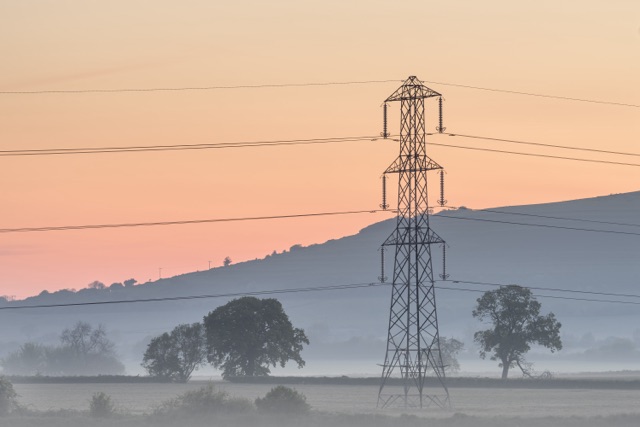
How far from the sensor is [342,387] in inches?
6555

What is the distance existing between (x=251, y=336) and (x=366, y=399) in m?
49.4

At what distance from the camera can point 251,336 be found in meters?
185

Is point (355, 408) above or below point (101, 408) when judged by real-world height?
above

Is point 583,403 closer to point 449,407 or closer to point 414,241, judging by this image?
point 449,407

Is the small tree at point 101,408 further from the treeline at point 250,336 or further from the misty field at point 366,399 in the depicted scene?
the treeline at point 250,336

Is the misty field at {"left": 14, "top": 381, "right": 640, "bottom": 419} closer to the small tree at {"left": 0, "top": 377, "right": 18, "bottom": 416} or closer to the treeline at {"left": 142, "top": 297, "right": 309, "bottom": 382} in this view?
the small tree at {"left": 0, "top": 377, "right": 18, "bottom": 416}

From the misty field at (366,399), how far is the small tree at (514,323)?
2603 centimetres

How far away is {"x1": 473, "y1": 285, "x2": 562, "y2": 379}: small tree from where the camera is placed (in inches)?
7397

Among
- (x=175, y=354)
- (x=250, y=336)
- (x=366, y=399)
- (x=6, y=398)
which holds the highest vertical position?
(x=250, y=336)

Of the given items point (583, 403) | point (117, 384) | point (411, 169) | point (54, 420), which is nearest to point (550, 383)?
point (583, 403)

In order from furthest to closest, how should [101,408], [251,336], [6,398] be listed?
[251,336] → [6,398] → [101,408]

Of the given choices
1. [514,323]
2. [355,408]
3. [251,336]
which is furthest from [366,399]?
[514,323]

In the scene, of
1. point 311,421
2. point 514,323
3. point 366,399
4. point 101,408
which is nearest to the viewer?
point 311,421

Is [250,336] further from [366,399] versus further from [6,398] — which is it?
[6,398]
